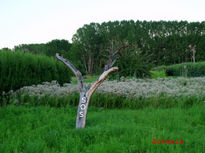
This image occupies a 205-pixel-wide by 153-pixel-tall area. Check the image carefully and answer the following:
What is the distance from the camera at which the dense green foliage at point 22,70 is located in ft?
21.9

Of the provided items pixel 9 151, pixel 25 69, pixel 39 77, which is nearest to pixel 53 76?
pixel 39 77

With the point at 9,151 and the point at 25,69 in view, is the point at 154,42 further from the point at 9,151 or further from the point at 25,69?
the point at 9,151

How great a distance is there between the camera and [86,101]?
367cm

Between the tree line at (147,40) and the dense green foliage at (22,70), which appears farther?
the tree line at (147,40)

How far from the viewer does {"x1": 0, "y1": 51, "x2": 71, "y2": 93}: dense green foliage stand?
6.68 meters

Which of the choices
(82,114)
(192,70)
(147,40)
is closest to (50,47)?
(147,40)

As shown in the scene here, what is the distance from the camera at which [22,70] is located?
725 cm

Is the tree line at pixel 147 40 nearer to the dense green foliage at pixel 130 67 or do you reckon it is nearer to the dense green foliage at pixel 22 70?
the dense green foliage at pixel 130 67

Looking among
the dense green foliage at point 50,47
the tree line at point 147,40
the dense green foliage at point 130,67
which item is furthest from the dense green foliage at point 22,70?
the dense green foliage at point 50,47

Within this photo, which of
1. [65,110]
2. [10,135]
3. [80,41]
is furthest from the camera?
[80,41]

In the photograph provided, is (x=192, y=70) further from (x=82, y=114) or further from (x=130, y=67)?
(x=82, y=114)

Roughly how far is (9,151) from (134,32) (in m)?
35.5

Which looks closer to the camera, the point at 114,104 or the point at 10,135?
the point at 10,135

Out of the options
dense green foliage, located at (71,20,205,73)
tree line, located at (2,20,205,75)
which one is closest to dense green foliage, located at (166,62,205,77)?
tree line, located at (2,20,205,75)
